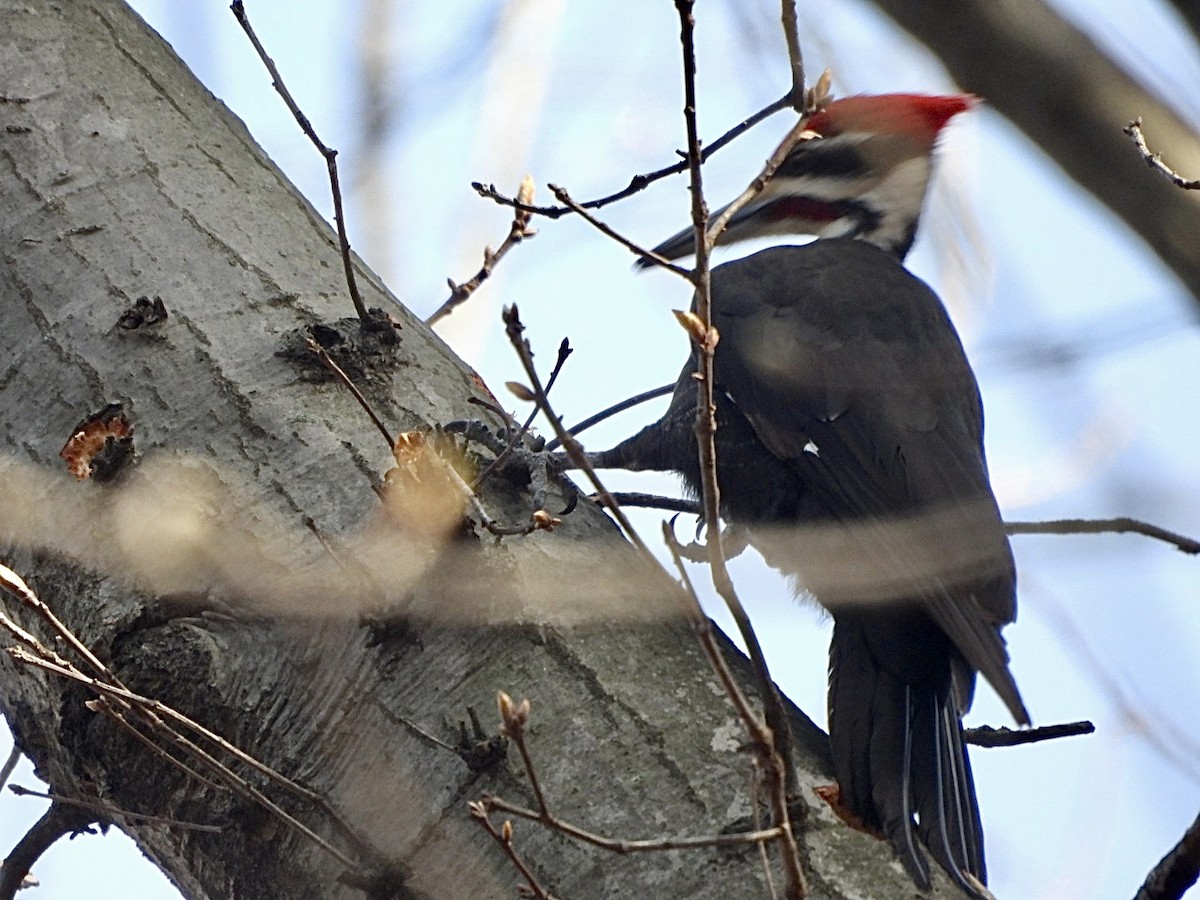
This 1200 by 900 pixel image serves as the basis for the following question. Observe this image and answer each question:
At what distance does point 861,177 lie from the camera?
3.45 m

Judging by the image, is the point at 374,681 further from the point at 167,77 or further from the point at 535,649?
the point at 167,77

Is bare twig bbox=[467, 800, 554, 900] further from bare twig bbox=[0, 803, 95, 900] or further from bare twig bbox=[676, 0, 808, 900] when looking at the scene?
bare twig bbox=[0, 803, 95, 900]

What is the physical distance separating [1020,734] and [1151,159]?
0.81 m

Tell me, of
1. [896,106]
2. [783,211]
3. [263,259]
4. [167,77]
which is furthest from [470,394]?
[896,106]

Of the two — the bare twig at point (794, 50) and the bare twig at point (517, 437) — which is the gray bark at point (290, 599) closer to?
the bare twig at point (517, 437)

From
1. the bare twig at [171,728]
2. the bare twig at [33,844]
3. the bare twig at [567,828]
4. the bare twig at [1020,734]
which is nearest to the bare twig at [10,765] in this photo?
the bare twig at [33,844]

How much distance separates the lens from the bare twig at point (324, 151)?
1.78 metres

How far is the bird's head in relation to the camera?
327cm

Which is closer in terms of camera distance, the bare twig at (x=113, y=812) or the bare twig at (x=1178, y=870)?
the bare twig at (x=1178, y=870)

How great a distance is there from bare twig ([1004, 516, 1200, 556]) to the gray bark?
49 centimetres

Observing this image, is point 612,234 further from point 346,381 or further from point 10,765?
point 10,765

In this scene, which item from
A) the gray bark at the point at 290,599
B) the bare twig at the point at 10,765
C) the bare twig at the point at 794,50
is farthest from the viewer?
the bare twig at the point at 10,765

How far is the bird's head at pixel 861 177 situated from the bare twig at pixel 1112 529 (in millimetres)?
1300

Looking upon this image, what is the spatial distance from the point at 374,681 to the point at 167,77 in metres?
1.24
